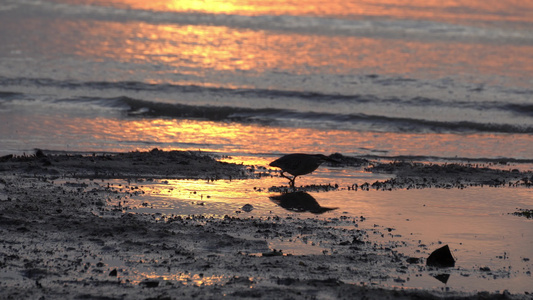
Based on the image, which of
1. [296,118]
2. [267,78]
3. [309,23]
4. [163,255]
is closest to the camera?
[163,255]

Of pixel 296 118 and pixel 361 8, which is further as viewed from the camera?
pixel 361 8

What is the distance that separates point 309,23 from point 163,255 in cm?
2881

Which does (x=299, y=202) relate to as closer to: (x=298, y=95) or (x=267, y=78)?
(x=298, y=95)

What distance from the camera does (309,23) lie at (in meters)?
34.8

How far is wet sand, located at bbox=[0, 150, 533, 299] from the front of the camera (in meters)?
6.07

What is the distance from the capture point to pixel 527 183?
11320 mm

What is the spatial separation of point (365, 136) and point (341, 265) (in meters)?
10.3

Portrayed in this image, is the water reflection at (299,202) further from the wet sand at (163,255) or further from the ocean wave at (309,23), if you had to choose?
the ocean wave at (309,23)

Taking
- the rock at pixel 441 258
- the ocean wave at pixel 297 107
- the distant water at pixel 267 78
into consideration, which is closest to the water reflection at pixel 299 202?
the rock at pixel 441 258

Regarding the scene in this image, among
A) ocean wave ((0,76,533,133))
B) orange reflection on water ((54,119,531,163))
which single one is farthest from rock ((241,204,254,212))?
ocean wave ((0,76,533,133))

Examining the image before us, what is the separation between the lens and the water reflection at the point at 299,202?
920 centimetres

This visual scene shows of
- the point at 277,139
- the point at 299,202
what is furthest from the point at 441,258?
the point at 277,139

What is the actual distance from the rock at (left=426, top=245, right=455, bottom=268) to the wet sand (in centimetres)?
12

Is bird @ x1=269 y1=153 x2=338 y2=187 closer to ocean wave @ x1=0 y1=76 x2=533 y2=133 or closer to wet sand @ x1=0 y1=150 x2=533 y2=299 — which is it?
wet sand @ x1=0 y1=150 x2=533 y2=299
